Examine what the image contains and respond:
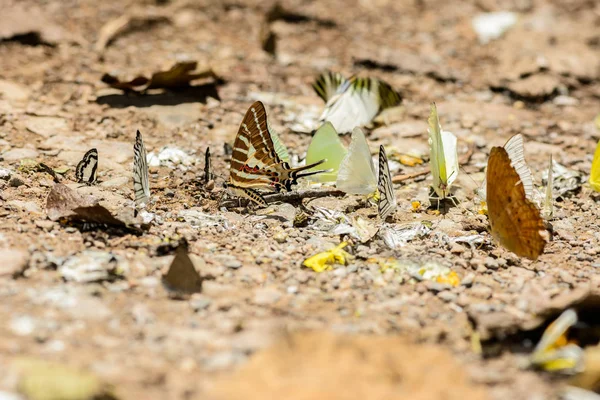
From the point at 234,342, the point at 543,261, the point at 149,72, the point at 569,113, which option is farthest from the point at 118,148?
the point at 569,113

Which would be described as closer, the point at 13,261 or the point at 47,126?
the point at 13,261

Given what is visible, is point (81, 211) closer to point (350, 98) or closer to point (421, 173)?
point (421, 173)

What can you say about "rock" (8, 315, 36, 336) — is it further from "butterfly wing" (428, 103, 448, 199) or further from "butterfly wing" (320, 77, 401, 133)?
"butterfly wing" (320, 77, 401, 133)

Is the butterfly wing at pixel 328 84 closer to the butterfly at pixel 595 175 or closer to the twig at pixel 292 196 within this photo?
the twig at pixel 292 196

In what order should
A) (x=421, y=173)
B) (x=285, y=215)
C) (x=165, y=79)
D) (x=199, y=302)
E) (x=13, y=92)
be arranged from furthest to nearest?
(x=165, y=79), (x=13, y=92), (x=421, y=173), (x=285, y=215), (x=199, y=302)

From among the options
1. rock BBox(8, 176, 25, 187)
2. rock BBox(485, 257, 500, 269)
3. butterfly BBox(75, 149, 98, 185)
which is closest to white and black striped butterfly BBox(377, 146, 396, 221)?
rock BBox(485, 257, 500, 269)

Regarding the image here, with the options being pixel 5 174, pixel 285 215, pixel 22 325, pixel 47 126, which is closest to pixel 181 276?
pixel 22 325
